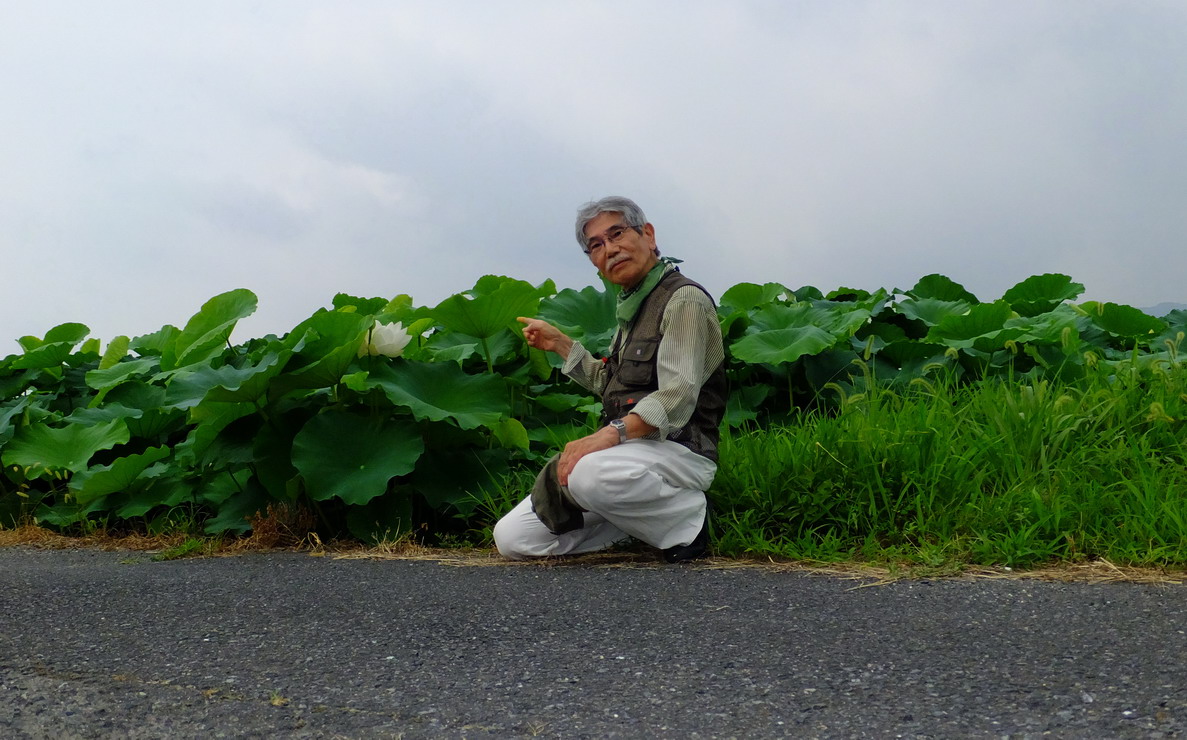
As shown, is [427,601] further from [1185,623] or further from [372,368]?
[1185,623]

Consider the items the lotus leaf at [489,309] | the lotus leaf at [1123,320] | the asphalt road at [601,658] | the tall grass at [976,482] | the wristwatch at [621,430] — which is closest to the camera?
the asphalt road at [601,658]

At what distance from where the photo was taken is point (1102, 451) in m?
3.70

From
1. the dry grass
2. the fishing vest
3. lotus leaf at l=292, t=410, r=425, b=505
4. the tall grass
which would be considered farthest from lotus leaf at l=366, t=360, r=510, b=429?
the tall grass

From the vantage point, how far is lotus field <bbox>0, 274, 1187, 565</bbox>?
3469 mm

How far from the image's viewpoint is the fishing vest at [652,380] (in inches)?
130

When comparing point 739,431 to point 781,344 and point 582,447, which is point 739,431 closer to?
point 781,344

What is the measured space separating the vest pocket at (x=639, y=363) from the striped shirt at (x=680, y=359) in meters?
0.04

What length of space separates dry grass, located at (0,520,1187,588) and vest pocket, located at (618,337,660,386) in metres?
0.61

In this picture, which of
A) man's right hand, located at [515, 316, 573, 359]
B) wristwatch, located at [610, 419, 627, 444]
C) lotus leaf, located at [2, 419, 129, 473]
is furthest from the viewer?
lotus leaf, located at [2, 419, 129, 473]

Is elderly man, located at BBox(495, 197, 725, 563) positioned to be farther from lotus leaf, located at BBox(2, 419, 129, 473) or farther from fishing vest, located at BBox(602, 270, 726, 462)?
lotus leaf, located at BBox(2, 419, 129, 473)

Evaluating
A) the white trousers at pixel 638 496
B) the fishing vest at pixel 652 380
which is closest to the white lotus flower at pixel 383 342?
the white trousers at pixel 638 496

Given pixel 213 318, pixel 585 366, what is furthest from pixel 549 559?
pixel 213 318

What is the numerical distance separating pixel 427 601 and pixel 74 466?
292 cm

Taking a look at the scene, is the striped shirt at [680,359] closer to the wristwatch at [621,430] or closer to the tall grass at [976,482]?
the wristwatch at [621,430]
